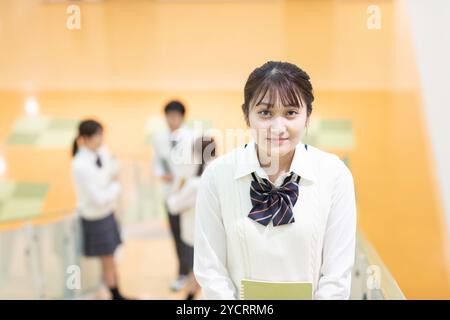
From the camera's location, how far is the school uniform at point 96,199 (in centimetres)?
334

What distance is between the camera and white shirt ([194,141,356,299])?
1.57m

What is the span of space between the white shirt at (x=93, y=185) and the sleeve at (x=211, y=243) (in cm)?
184

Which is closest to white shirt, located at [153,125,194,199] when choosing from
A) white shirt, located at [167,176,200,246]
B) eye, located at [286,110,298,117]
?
white shirt, located at [167,176,200,246]

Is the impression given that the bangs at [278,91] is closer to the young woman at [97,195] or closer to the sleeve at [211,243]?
the sleeve at [211,243]

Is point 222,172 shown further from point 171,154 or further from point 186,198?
point 171,154

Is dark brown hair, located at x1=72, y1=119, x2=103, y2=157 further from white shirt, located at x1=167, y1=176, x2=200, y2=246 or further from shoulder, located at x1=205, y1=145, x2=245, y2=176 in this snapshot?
shoulder, located at x1=205, y1=145, x2=245, y2=176

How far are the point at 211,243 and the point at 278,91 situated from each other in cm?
44

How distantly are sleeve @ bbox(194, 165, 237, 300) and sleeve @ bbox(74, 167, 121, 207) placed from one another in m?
1.83

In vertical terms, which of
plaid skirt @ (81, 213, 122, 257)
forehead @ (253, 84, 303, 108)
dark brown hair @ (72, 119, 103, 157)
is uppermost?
forehead @ (253, 84, 303, 108)

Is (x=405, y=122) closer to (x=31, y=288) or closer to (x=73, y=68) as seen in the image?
(x=31, y=288)

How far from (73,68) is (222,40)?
6.83 feet

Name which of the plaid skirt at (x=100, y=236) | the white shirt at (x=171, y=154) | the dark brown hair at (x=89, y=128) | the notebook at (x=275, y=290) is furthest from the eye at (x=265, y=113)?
the plaid skirt at (x=100, y=236)

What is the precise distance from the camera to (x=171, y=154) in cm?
372
